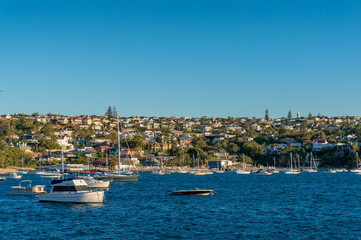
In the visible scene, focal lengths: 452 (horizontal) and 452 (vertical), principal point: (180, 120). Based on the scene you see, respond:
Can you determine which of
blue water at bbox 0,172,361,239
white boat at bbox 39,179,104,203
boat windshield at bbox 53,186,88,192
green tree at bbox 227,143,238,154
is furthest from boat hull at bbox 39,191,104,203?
green tree at bbox 227,143,238,154

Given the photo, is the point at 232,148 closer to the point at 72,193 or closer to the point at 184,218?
the point at 72,193

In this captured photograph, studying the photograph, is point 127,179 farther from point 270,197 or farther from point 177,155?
point 177,155

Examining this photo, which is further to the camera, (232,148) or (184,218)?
(232,148)

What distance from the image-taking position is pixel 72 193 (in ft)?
139

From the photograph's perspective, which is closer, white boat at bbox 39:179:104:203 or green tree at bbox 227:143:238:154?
white boat at bbox 39:179:104:203

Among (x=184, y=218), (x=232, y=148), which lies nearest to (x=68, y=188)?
(x=184, y=218)

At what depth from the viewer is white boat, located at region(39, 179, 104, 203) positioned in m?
42.2

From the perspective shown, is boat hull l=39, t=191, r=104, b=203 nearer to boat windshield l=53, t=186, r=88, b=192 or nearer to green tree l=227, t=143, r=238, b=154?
boat windshield l=53, t=186, r=88, b=192

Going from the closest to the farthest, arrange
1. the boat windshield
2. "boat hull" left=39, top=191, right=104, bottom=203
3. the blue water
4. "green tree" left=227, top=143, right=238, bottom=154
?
the blue water < "boat hull" left=39, top=191, right=104, bottom=203 < the boat windshield < "green tree" left=227, top=143, right=238, bottom=154

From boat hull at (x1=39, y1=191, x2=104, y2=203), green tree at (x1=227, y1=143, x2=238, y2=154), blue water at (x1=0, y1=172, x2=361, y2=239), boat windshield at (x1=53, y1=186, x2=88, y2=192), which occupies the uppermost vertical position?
green tree at (x1=227, y1=143, x2=238, y2=154)

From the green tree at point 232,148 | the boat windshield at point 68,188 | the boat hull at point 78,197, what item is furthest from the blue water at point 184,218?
the green tree at point 232,148

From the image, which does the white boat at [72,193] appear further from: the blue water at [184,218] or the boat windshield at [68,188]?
the blue water at [184,218]

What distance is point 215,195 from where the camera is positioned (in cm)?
5397

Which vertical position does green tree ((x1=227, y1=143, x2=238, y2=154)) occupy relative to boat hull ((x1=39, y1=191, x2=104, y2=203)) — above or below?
above
